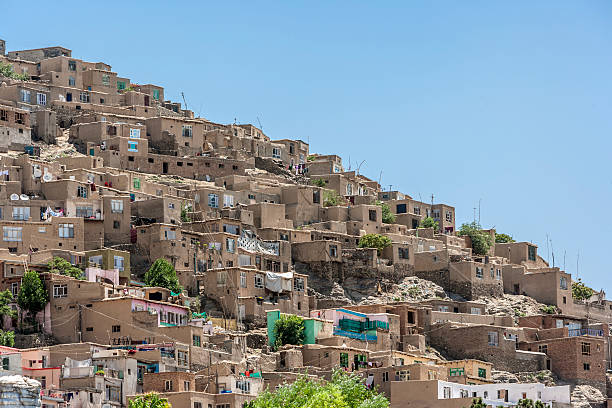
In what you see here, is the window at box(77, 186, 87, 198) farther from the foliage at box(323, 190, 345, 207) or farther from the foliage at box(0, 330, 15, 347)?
the foliage at box(323, 190, 345, 207)

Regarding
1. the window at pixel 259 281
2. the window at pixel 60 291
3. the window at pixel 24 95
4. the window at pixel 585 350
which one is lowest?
the window at pixel 585 350

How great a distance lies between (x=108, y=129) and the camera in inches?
2537

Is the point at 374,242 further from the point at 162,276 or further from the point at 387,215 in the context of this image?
the point at 162,276

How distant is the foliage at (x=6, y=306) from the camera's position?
44.8 meters

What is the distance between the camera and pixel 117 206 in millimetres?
53469

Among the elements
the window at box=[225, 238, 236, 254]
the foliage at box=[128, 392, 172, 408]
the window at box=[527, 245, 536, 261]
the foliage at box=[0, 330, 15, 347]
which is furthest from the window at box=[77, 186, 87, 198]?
the window at box=[527, 245, 536, 261]

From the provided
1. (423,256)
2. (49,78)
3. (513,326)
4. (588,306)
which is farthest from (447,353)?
(49,78)

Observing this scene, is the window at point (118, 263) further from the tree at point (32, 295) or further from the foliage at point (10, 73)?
the foliage at point (10, 73)

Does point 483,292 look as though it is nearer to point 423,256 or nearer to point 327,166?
point 423,256

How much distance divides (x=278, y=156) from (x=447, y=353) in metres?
20.8

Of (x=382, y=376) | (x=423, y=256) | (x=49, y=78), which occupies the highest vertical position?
(x=49, y=78)

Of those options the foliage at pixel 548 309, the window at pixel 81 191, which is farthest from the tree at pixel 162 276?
the foliage at pixel 548 309

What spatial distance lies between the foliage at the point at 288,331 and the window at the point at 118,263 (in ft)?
20.7

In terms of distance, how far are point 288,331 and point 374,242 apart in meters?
11.9
